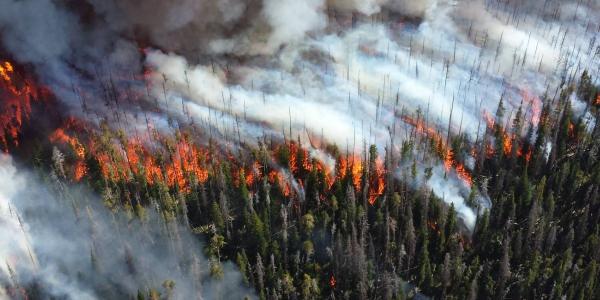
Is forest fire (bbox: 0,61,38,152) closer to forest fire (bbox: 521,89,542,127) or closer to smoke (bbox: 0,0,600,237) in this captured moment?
smoke (bbox: 0,0,600,237)

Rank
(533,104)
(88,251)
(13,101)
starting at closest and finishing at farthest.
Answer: (88,251) → (13,101) → (533,104)

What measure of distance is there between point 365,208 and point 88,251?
A: 2304 inches

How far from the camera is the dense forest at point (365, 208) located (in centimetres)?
12456

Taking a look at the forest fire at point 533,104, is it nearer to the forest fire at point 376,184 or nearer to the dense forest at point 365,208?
the dense forest at point 365,208

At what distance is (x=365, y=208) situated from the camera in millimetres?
139500

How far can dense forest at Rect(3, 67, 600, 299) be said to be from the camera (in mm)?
124562

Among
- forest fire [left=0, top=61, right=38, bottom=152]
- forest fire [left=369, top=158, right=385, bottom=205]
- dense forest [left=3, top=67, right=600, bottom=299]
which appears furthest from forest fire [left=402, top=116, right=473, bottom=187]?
forest fire [left=0, top=61, right=38, bottom=152]

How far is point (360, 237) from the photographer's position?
133125mm

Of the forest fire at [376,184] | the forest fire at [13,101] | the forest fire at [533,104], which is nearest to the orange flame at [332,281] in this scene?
the forest fire at [376,184]

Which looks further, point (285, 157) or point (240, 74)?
point (240, 74)

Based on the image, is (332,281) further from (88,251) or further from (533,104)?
(533,104)

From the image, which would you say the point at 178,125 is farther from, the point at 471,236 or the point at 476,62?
the point at 476,62

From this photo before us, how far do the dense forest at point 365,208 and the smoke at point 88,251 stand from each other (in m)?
2.75

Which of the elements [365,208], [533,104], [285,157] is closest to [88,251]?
[285,157]
